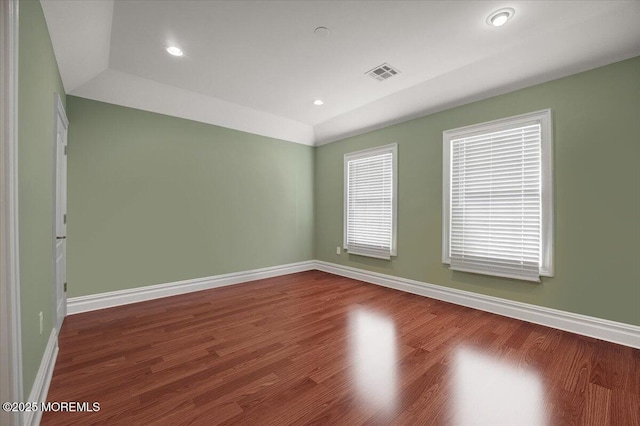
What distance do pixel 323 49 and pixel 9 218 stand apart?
8.68ft

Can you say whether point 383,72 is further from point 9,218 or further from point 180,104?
point 9,218

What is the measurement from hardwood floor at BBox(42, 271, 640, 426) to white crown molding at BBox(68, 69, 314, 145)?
2.58m

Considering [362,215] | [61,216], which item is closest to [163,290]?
[61,216]

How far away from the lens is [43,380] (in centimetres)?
173

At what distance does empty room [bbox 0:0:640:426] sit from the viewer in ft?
5.49

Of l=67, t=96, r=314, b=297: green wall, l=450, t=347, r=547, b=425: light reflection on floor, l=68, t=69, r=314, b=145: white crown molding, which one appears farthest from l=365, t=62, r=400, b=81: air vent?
l=450, t=347, r=547, b=425: light reflection on floor

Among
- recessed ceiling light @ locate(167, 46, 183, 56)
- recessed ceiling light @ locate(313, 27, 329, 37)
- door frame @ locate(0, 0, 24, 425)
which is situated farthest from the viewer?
recessed ceiling light @ locate(167, 46, 183, 56)

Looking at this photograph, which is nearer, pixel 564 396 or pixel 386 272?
pixel 564 396

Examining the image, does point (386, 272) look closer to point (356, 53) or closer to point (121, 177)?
point (356, 53)

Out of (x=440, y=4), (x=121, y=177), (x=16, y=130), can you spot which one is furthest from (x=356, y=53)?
(x=121, y=177)

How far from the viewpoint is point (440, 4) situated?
212 cm

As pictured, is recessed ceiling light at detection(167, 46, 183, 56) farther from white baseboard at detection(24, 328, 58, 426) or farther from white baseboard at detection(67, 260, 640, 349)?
white baseboard at detection(67, 260, 640, 349)

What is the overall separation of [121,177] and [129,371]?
8.02ft

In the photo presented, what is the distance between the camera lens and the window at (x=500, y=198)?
2889 mm
